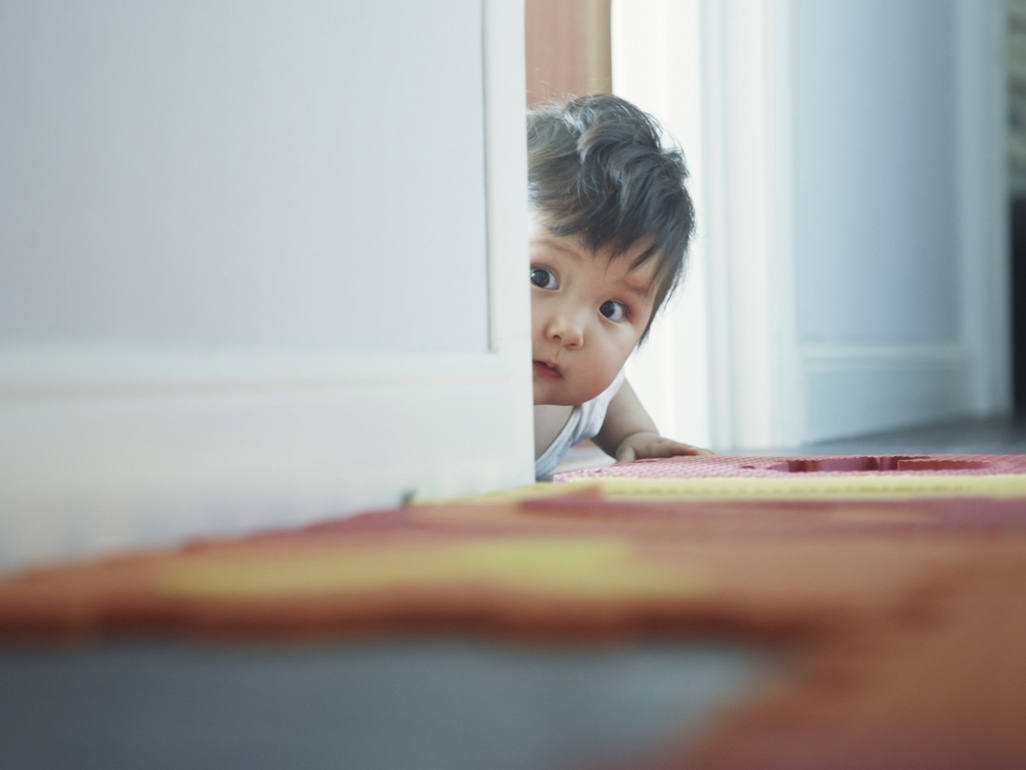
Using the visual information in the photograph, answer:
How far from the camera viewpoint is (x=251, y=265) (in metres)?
0.63

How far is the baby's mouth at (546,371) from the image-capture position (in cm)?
127

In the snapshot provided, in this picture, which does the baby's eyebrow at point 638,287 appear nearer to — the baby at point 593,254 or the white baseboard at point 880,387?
the baby at point 593,254

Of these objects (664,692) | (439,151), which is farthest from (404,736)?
(439,151)

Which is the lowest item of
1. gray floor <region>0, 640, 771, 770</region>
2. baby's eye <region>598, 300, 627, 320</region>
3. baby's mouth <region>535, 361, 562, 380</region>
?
gray floor <region>0, 640, 771, 770</region>

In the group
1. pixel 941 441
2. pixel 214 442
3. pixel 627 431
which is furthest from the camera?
pixel 941 441

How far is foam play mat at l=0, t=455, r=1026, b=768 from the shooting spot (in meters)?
0.25

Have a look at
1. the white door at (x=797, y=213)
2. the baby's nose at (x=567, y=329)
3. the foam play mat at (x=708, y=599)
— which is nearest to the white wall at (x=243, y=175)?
the foam play mat at (x=708, y=599)

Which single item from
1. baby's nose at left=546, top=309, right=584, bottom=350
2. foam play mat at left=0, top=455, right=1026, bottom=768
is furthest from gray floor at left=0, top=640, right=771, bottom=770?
baby's nose at left=546, top=309, right=584, bottom=350

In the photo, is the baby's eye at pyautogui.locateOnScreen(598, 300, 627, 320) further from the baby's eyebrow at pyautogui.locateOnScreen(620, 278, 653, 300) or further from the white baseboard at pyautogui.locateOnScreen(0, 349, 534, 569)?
the white baseboard at pyautogui.locateOnScreen(0, 349, 534, 569)

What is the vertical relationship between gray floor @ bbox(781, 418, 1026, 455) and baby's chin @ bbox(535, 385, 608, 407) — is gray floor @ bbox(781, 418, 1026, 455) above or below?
below

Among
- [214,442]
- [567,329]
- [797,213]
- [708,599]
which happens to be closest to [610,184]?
[567,329]

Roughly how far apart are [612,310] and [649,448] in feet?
0.60

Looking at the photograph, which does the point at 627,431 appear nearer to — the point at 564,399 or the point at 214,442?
the point at 564,399

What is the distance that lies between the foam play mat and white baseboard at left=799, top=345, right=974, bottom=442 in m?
1.42
